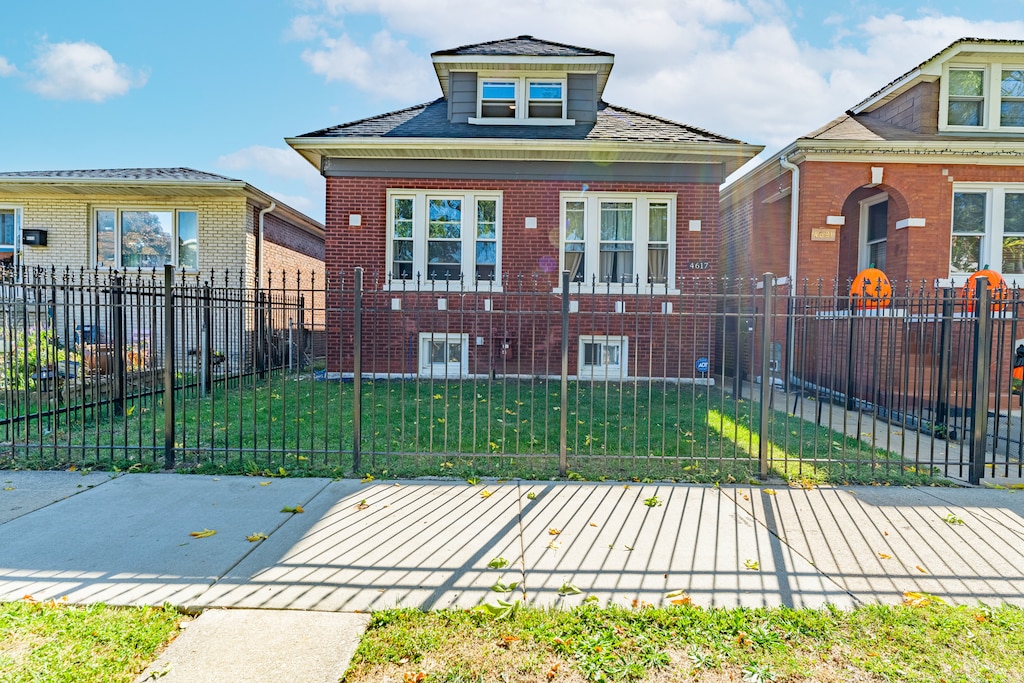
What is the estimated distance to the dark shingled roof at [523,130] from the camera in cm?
1118

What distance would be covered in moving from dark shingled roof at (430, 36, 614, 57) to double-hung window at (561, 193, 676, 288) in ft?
9.76

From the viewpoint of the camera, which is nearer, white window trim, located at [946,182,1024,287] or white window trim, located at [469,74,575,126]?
white window trim, located at [946,182,1024,287]

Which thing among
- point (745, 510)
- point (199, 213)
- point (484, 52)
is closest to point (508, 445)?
point (745, 510)

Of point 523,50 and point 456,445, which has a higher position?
point 523,50

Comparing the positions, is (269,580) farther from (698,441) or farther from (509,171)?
(509,171)

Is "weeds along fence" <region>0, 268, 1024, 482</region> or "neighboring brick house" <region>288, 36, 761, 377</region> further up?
"neighboring brick house" <region>288, 36, 761, 377</region>

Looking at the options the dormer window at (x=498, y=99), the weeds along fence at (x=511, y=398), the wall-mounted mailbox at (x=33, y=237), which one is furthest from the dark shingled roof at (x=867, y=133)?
the wall-mounted mailbox at (x=33, y=237)

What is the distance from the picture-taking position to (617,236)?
1172 centimetres

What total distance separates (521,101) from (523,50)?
107 centimetres

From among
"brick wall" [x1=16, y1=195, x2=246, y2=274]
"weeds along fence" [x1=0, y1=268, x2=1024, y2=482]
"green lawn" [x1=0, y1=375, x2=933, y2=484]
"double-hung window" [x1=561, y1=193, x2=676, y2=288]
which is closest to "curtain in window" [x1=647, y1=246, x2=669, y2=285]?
"double-hung window" [x1=561, y1=193, x2=676, y2=288]

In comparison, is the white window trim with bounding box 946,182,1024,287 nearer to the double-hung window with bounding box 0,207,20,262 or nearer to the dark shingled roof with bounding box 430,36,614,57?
the dark shingled roof with bounding box 430,36,614,57

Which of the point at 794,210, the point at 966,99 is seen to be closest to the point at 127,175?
the point at 794,210

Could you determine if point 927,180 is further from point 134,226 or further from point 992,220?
point 134,226

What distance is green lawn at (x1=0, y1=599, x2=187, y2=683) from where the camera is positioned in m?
2.52
